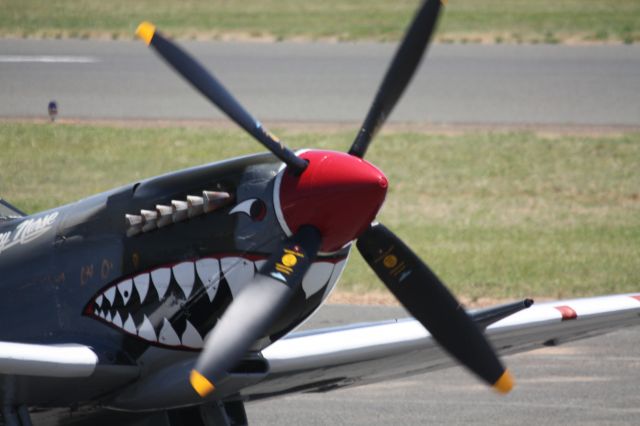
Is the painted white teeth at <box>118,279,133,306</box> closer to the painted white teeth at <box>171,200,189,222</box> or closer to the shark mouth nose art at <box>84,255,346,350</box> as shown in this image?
the shark mouth nose art at <box>84,255,346,350</box>

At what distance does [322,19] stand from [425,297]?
2228 centimetres

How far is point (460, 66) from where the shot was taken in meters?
22.0

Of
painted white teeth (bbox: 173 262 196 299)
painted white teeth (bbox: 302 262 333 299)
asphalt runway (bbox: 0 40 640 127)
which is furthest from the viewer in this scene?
asphalt runway (bbox: 0 40 640 127)

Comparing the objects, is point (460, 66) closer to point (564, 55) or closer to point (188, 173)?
point (564, 55)

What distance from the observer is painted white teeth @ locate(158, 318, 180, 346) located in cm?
580

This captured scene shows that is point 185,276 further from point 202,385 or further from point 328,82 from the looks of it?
point 328,82

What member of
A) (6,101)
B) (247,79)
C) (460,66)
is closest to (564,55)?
(460,66)

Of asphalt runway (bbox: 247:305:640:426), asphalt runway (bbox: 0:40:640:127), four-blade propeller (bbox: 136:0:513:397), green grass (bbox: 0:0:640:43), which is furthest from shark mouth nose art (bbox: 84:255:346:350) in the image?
green grass (bbox: 0:0:640:43)

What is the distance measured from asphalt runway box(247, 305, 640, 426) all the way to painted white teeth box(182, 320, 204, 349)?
9.59ft

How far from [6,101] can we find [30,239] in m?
11.5

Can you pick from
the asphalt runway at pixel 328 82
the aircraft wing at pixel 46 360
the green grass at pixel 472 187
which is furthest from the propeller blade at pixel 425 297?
the asphalt runway at pixel 328 82

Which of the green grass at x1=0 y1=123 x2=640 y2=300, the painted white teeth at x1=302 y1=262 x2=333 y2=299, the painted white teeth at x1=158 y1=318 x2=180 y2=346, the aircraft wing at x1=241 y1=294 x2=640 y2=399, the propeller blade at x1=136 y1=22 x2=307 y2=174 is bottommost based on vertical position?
the green grass at x1=0 y1=123 x2=640 y2=300

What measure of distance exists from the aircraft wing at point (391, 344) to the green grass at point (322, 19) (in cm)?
1773

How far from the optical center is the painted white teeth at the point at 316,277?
18.2 feet
